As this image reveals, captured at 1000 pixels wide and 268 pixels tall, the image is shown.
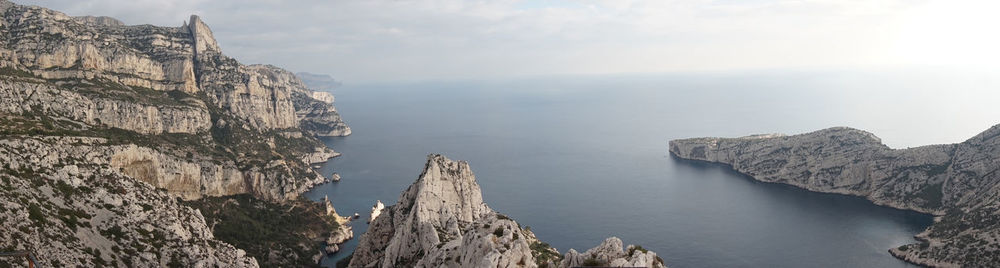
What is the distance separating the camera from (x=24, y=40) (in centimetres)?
11362

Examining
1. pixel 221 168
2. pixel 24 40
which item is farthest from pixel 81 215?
pixel 24 40

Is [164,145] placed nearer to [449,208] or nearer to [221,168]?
[221,168]

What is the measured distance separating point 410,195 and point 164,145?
61.4 meters

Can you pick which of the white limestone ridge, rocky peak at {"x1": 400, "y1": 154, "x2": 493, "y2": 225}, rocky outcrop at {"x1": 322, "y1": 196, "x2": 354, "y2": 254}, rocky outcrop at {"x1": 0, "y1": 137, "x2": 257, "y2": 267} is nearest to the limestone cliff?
rocky outcrop at {"x1": 0, "y1": 137, "x2": 257, "y2": 267}

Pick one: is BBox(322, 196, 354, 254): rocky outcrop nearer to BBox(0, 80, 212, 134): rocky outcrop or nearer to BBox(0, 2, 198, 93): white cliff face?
BBox(0, 80, 212, 134): rocky outcrop

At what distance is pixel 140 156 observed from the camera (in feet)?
306

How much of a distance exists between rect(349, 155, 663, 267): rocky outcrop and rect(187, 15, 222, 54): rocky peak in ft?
404

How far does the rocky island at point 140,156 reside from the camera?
6259cm

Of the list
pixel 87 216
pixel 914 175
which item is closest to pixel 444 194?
pixel 87 216

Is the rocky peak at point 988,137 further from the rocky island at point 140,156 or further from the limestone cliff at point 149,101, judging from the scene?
the limestone cliff at point 149,101

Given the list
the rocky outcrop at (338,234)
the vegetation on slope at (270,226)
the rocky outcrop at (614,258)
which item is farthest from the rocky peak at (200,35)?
the rocky outcrop at (614,258)

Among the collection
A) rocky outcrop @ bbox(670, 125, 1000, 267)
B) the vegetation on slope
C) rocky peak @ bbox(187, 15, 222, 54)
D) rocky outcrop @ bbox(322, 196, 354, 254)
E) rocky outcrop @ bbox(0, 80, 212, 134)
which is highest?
rocky peak @ bbox(187, 15, 222, 54)

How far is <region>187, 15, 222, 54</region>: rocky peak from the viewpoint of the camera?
565ft

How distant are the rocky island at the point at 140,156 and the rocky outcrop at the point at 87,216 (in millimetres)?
185
